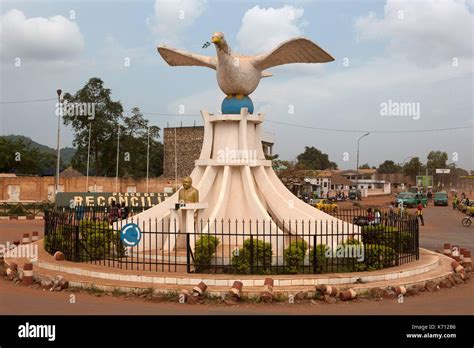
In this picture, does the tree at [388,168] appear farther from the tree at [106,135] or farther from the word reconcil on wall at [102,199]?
the word reconcil on wall at [102,199]

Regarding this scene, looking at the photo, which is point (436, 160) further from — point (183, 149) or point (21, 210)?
point (21, 210)

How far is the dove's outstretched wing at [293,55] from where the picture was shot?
50.2 ft

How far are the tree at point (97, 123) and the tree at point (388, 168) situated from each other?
97.9 meters

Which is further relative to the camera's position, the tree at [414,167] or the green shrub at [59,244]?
the tree at [414,167]

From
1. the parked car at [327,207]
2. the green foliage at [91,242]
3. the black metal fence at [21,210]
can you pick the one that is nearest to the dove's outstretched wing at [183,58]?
the green foliage at [91,242]

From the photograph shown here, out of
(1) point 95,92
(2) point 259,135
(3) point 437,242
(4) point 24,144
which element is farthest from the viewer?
(4) point 24,144

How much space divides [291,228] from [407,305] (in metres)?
5.12

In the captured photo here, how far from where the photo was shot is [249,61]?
15.7m

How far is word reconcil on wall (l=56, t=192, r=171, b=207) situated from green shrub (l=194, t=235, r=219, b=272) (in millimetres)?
20726

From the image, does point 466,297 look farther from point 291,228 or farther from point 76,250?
point 76,250

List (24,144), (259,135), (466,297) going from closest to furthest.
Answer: (466,297), (259,135), (24,144)

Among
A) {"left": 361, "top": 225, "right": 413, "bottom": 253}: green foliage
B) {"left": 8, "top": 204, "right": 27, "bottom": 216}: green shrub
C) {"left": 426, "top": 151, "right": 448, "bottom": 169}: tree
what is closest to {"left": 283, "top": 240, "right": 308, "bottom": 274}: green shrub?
{"left": 361, "top": 225, "right": 413, "bottom": 253}: green foliage

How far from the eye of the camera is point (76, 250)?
13.3 m

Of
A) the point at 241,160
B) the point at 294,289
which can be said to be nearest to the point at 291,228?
the point at 241,160
